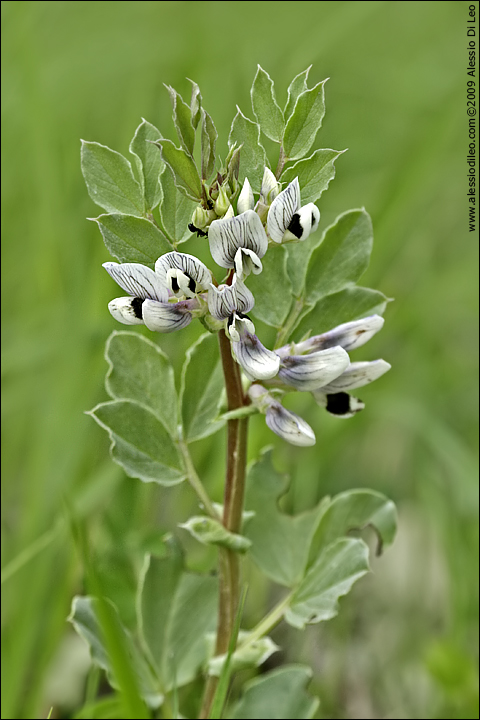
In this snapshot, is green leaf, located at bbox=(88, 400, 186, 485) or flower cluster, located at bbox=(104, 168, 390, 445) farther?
green leaf, located at bbox=(88, 400, 186, 485)

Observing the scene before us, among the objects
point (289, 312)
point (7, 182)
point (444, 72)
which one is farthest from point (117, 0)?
point (289, 312)

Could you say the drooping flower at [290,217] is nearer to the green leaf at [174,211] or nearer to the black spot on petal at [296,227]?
the black spot on petal at [296,227]

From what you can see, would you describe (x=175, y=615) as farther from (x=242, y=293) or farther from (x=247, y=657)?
(x=242, y=293)

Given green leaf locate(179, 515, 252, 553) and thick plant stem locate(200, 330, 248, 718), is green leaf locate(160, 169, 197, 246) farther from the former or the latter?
green leaf locate(179, 515, 252, 553)

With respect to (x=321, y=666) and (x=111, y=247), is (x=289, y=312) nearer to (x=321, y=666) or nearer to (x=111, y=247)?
(x=111, y=247)

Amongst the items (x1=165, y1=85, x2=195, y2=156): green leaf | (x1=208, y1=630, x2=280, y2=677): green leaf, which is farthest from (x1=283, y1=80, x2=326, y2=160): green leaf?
(x1=208, y1=630, x2=280, y2=677): green leaf

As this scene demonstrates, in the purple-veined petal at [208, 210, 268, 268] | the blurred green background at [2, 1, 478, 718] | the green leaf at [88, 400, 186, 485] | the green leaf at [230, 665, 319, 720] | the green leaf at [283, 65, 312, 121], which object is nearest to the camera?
the purple-veined petal at [208, 210, 268, 268]
